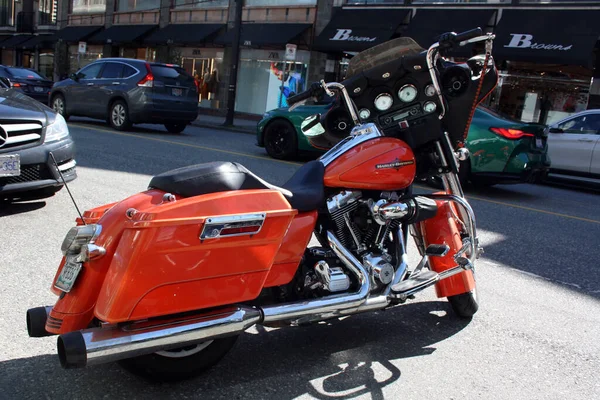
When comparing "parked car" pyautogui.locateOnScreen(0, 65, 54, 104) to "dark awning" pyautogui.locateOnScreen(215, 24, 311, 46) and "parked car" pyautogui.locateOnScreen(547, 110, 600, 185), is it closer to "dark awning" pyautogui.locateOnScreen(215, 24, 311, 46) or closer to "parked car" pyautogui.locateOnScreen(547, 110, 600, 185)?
"dark awning" pyautogui.locateOnScreen(215, 24, 311, 46)

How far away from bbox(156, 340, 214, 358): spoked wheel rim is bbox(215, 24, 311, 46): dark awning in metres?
20.6

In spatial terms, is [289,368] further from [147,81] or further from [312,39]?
[312,39]

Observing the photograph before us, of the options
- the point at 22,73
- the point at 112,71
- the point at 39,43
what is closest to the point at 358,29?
the point at 112,71

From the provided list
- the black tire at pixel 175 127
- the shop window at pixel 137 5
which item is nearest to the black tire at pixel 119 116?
the black tire at pixel 175 127

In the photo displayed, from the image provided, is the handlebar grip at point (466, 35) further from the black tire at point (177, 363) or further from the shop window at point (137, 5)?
the shop window at point (137, 5)

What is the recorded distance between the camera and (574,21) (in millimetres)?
15953

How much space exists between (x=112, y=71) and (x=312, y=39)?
10336 mm

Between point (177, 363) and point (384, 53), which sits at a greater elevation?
point (384, 53)

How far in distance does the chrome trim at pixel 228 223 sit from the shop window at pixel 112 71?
12.7m

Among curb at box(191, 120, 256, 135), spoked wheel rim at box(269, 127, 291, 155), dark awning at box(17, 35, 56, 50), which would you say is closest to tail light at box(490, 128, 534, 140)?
spoked wheel rim at box(269, 127, 291, 155)

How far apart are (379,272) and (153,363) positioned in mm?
1206

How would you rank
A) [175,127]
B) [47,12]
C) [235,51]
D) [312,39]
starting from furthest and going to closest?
[47,12] < [312,39] < [235,51] < [175,127]

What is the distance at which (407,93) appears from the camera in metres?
3.25

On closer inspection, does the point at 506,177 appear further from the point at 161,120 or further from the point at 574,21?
the point at 574,21
